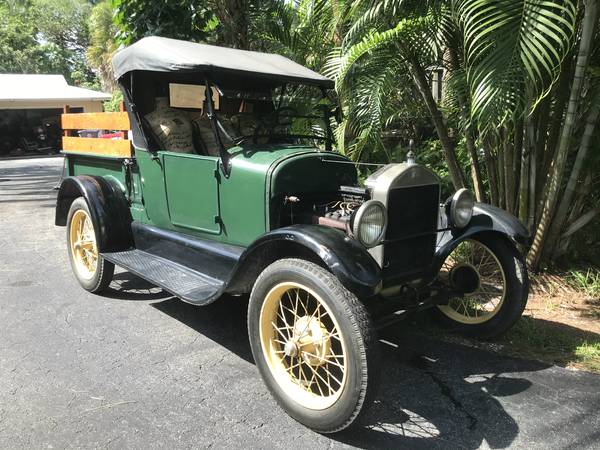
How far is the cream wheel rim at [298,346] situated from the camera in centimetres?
256

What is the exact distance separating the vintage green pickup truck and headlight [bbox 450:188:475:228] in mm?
13

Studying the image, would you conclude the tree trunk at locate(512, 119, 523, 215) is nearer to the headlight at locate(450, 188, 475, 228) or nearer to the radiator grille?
the headlight at locate(450, 188, 475, 228)

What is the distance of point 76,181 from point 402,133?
472 centimetres

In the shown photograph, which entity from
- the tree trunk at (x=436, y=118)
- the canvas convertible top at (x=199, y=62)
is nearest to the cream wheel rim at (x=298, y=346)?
the canvas convertible top at (x=199, y=62)

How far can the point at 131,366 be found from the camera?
3.15 meters

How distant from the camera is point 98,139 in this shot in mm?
4590

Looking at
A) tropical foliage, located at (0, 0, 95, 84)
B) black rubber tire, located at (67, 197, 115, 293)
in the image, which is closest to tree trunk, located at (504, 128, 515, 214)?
black rubber tire, located at (67, 197, 115, 293)

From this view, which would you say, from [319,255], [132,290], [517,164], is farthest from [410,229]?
[132,290]

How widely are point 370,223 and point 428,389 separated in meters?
1.05

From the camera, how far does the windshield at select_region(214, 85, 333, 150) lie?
12.2 ft

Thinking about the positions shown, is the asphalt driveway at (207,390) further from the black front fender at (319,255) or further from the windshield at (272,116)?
the windshield at (272,116)

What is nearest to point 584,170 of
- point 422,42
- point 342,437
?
point 422,42

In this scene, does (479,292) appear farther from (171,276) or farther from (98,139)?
(98,139)

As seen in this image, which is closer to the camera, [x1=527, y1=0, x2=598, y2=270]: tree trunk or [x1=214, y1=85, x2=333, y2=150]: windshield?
[x1=527, y1=0, x2=598, y2=270]: tree trunk
